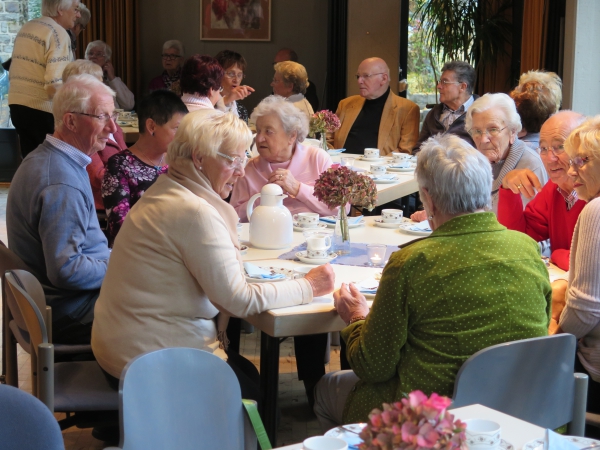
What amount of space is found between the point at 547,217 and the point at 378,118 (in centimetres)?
322

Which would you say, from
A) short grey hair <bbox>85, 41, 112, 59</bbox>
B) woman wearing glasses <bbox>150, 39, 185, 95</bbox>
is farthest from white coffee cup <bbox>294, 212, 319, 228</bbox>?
woman wearing glasses <bbox>150, 39, 185, 95</bbox>

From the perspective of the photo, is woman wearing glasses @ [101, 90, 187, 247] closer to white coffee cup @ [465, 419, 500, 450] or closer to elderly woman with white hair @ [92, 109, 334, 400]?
elderly woman with white hair @ [92, 109, 334, 400]

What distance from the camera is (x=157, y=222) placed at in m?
2.23

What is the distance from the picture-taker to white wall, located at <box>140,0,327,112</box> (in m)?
10.4

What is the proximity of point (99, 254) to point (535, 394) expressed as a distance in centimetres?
161

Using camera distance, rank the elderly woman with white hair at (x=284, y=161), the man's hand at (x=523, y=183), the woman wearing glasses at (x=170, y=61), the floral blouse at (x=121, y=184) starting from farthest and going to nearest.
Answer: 1. the woman wearing glasses at (x=170, y=61)
2. the elderly woman with white hair at (x=284, y=161)
3. the floral blouse at (x=121, y=184)
4. the man's hand at (x=523, y=183)

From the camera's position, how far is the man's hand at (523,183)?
3.30 m

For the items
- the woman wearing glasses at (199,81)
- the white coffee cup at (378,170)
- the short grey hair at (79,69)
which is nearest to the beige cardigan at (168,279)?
the woman wearing glasses at (199,81)

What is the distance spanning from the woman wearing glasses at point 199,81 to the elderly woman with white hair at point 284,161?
72 cm

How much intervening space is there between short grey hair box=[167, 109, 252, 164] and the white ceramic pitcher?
2.28ft

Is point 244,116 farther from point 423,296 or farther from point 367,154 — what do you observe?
point 423,296

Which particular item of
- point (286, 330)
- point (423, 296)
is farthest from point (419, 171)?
point (286, 330)

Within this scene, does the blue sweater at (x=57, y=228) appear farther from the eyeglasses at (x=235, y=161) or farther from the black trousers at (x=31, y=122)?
the black trousers at (x=31, y=122)

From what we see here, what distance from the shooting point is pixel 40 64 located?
18.2 feet
